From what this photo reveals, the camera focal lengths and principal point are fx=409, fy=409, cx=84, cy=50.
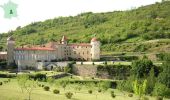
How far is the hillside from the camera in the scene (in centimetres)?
12612

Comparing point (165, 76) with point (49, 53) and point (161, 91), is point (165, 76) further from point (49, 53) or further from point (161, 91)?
point (49, 53)

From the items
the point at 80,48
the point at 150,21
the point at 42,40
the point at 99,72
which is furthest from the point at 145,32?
the point at 99,72

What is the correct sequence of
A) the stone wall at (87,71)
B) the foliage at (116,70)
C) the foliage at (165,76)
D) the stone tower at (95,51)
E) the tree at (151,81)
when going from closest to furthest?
the tree at (151,81), the foliage at (165,76), the foliage at (116,70), the stone wall at (87,71), the stone tower at (95,51)

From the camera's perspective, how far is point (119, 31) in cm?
14838

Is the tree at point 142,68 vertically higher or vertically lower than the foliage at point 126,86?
higher

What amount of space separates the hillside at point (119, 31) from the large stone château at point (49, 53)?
2168cm

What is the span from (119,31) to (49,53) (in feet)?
176

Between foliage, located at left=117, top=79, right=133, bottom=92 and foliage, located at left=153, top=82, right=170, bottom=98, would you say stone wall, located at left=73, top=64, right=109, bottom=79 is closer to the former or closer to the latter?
foliage, located at left=117, top=79, right=133, bottom=92

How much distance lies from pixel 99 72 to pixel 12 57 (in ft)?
70.3

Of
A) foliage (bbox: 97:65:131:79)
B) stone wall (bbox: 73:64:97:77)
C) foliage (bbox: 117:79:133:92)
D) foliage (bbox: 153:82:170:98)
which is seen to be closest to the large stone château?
stone wall (bbox: 73:64:97:77)

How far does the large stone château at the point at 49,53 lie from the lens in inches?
3737

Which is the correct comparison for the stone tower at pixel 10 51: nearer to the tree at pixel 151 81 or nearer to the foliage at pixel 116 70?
the foliage at pixel 116 70

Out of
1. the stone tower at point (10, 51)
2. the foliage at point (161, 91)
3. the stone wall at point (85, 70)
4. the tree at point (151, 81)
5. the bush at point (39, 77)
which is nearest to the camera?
the foliage at point (161, 91)

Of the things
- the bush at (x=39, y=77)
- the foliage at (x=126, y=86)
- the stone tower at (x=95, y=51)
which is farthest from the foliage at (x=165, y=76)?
the stone tower at (x=95, y=51)
